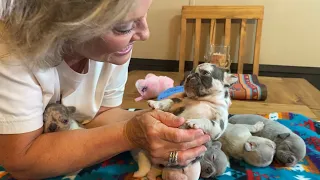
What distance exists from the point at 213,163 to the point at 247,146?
4.7 inches

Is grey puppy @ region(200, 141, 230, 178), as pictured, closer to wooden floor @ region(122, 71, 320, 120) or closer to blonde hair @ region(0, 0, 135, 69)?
blonde hair @ region(0, 0, 135, 69)

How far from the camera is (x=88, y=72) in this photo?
2.93ft

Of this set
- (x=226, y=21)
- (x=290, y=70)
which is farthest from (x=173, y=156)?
(x=290, y=70)

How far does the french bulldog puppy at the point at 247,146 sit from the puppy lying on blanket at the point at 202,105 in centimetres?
11

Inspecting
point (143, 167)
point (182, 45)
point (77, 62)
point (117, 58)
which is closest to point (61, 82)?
point (77, 62)

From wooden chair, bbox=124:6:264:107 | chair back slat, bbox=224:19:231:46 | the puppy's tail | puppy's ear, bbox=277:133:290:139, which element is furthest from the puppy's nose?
chair back slat, bbox=224:19:231:46

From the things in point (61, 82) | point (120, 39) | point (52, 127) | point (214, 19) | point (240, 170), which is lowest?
point (240, 170)

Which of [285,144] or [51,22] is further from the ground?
[51,22]

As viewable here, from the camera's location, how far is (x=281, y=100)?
1.49 meters

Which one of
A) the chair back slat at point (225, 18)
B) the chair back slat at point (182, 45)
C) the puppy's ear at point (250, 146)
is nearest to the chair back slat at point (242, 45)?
Result: the chair back slat at point (225, 18)

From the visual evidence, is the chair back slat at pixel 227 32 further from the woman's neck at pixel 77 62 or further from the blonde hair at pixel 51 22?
the blonde hair at pixel 51 22

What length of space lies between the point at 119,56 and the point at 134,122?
0.51 feet

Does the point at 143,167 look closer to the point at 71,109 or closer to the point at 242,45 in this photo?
the point at 71,109

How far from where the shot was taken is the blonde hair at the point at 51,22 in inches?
24.6
